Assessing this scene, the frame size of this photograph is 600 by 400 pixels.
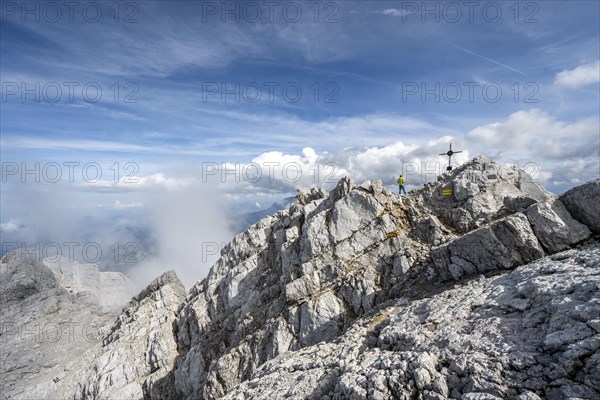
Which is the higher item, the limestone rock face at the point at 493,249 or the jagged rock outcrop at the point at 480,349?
the limestone rock face at the point at 493,249

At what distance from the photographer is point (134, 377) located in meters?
56.1

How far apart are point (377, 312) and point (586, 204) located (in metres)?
20.3

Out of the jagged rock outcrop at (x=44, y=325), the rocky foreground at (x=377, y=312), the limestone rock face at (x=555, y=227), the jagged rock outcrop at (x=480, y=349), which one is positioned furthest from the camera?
the jagged rock outcrop at (x=44, y=325)

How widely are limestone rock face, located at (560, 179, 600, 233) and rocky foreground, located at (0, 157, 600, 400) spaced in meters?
0.11

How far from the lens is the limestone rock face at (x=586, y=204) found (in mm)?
27234

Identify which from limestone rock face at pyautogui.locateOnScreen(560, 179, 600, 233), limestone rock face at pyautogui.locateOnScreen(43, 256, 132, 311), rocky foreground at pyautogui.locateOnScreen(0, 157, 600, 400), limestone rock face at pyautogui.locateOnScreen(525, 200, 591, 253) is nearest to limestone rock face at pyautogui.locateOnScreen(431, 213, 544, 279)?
rocky foreground at pyautogui.locateOnScreen(0, 157, 600, 400)

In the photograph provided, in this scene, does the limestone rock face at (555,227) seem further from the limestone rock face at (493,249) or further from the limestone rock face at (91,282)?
the limestone rock face at (91,282)

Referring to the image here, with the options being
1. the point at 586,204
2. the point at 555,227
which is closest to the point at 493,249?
the point at 555,227

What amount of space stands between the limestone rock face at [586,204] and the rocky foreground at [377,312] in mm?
114

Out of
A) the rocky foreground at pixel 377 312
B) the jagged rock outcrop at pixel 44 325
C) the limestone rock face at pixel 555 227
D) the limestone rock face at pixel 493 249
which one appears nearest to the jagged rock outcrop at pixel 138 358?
the rocky foreground at pixel 377 312

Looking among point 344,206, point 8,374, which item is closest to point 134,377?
point 8,374

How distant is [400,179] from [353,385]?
3672cm

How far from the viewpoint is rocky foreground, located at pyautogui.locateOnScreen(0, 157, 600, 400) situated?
17484 mm

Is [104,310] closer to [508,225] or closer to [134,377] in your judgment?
[134,377]
